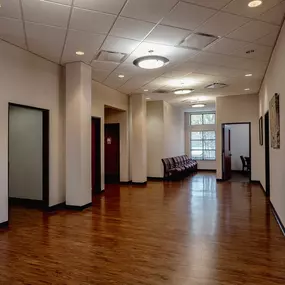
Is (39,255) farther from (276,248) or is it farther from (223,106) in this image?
(223,106)

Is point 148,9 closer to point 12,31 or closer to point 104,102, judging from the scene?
point 12,31

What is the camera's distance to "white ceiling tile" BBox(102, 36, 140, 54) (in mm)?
4887

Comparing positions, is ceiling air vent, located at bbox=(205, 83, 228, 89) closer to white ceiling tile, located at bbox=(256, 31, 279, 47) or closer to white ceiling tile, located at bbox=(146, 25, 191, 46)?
white ceiling tile, located at bbox=(256, 31, 279, 47)

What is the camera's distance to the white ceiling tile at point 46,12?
3.61 metres

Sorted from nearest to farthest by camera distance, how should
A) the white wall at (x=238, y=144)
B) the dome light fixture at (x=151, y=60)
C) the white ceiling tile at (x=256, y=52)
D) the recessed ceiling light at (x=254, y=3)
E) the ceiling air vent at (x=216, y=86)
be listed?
the recessed ceiling light at (x=254, y=3) → the white ceiling tile at (x=256, y=52) → the dome light fixture at (x=151, y=60) → the ceiling air vent at (x=216, y=86) → the white wall at (x=238, y=144)

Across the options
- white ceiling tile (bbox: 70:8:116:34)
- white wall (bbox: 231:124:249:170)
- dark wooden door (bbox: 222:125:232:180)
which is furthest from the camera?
white wall (bbox: 231:124:249:170)

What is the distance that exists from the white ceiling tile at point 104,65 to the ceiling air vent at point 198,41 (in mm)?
1884

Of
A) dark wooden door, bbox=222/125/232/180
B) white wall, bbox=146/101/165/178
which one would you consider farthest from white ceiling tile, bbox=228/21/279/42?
white wall, bbox=146/101/165/178

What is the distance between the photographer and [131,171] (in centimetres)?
1006

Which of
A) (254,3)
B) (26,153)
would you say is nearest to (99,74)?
(26,153)

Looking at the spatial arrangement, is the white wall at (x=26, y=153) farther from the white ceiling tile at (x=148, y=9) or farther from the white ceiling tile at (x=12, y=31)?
the white ceiling tile at (x=148, y=9)

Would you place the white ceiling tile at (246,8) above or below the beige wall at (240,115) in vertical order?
above

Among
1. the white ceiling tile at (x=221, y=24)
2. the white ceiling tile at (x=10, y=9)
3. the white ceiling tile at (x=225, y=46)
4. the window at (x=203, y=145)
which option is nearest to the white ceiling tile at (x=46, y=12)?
the white ceiling tile at (x=10, y=9)

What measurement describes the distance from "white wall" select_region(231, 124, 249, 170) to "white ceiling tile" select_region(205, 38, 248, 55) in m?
9.40
